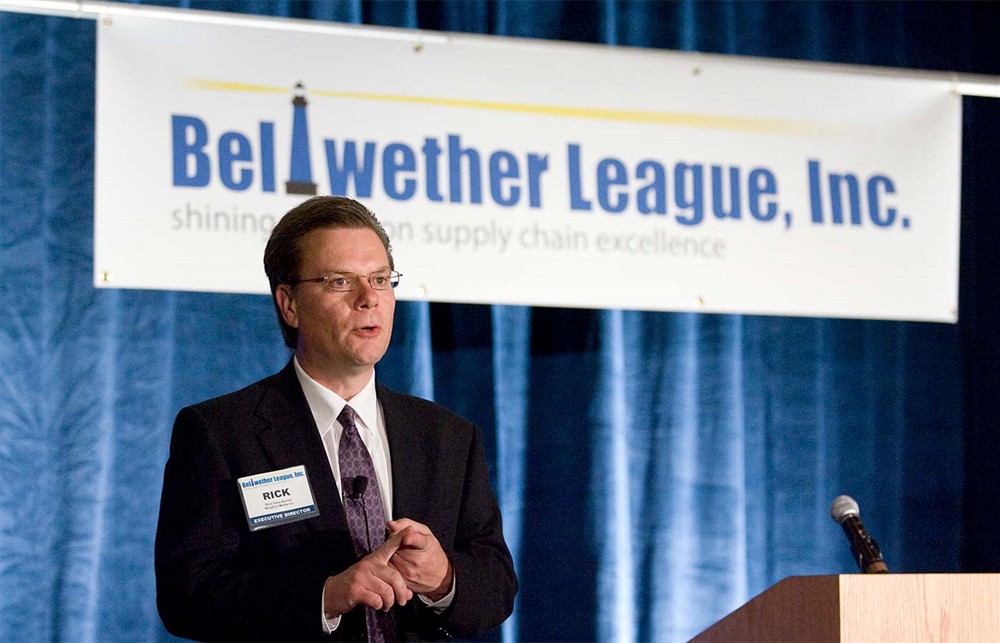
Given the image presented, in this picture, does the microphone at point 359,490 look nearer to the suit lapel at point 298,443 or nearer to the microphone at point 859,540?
the suit lapel at point 298,443

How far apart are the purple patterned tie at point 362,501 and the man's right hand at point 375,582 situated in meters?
0.16

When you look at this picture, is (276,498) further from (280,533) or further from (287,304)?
(287,304)

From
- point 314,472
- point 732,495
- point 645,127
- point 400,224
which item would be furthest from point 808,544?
point 314,472

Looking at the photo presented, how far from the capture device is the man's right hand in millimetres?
2125

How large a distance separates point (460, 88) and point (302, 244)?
146 cm

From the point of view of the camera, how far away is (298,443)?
240 cm

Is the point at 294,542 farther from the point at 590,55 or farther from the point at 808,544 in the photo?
the point at 808,544

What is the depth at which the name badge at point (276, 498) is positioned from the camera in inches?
90.0

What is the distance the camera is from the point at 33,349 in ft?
12.3

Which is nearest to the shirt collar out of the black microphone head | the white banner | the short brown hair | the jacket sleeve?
the short brown hair

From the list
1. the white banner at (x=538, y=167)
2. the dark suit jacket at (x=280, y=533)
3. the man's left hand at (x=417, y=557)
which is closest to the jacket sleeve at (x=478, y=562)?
the dark suit jacket at (x=280, y=533)

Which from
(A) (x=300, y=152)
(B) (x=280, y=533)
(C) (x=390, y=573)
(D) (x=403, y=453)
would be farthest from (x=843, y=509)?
(A) (x=300, y=152)

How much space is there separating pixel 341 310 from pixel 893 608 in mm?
1088

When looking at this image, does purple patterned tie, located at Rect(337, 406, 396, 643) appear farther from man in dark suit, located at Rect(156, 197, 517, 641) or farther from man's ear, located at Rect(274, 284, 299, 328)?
man's ear, located at Rect(274, 284, 299, 328)
